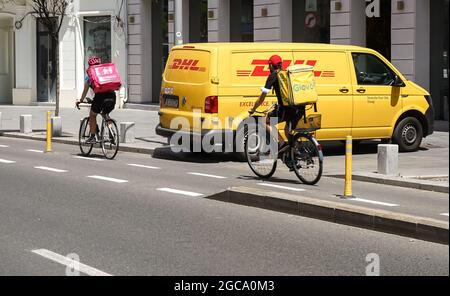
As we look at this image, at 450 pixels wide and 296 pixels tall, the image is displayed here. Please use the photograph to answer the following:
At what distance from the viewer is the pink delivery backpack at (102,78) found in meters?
13.6

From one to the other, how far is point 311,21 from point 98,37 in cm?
1016

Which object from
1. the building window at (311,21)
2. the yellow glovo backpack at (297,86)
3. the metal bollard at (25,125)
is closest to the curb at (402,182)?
the yellow glovo backpack at (297,86)

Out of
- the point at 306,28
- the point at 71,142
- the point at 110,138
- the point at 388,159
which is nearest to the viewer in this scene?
the point at 388,159

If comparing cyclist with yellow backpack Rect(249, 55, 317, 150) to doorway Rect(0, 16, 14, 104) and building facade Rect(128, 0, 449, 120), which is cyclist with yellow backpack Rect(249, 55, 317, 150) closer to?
building facade Rect(128, 0, 449, 120)

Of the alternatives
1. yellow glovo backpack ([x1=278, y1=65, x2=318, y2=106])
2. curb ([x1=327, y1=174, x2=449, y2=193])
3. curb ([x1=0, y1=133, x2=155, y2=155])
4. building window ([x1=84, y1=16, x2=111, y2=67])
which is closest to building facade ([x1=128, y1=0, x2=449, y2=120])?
building window ([x1=84, y1=16, x2=111, y2=67])

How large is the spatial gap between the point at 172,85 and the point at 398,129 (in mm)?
4385

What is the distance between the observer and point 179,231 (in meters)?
7.45

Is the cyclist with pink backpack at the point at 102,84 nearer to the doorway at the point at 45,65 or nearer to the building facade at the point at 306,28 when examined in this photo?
the building facade at the point at 306,28

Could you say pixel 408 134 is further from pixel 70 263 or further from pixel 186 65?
pixel 70 263

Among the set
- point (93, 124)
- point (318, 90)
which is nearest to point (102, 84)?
point (93, 124)

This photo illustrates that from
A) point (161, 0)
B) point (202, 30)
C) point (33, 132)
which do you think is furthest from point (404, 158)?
point (161, 0)

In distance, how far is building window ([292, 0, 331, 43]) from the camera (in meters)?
23.4

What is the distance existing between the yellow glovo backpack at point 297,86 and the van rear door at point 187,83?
2.80 meters

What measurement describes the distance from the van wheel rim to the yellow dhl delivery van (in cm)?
2
